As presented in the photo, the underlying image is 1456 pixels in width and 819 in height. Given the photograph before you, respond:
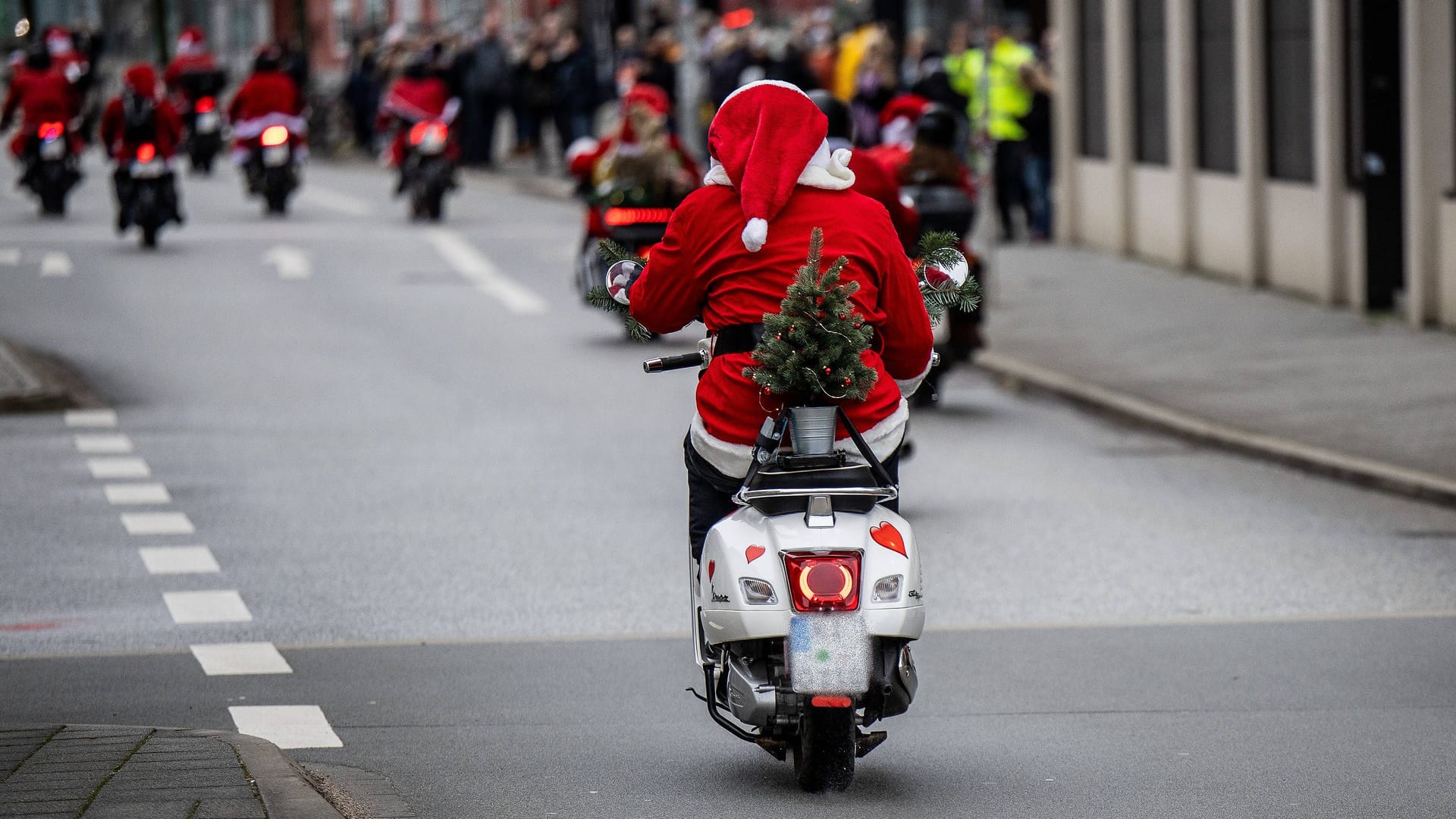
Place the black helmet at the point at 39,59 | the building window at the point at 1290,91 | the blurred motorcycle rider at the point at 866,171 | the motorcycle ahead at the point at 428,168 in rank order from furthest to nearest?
the black helmet at the point at 39,59 → the motorcycle ahead at the point at 428,168 → the building window at the point at 1290,91 → the blurred motorcycle rider at the point at 866,171

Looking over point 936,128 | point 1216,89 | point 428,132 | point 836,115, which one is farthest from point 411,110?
point 836,115

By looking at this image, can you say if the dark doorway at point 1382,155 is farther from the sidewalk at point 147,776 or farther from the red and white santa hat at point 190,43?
the red and white santa hat at point 190,43

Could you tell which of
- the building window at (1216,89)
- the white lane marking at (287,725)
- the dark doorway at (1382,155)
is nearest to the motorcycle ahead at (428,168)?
the building window at (1216,89)

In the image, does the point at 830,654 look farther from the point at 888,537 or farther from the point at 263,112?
the point at 263,112

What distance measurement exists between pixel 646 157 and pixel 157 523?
7974 mm

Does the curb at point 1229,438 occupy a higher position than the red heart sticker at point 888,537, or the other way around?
the red heart sticker at point 888,537

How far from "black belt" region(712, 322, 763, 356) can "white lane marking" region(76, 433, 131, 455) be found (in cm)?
801

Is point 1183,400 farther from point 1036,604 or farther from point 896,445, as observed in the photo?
point 896,445

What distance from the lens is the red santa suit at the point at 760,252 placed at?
6344mm

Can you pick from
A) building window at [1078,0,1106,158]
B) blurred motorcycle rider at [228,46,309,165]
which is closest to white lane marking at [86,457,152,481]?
building window at [1078,0,1106,158]

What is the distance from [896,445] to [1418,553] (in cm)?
484

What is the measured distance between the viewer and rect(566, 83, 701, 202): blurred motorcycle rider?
1894cm

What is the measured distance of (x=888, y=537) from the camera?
6.19m

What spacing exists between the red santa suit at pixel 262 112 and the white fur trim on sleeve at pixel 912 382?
80.1ft
